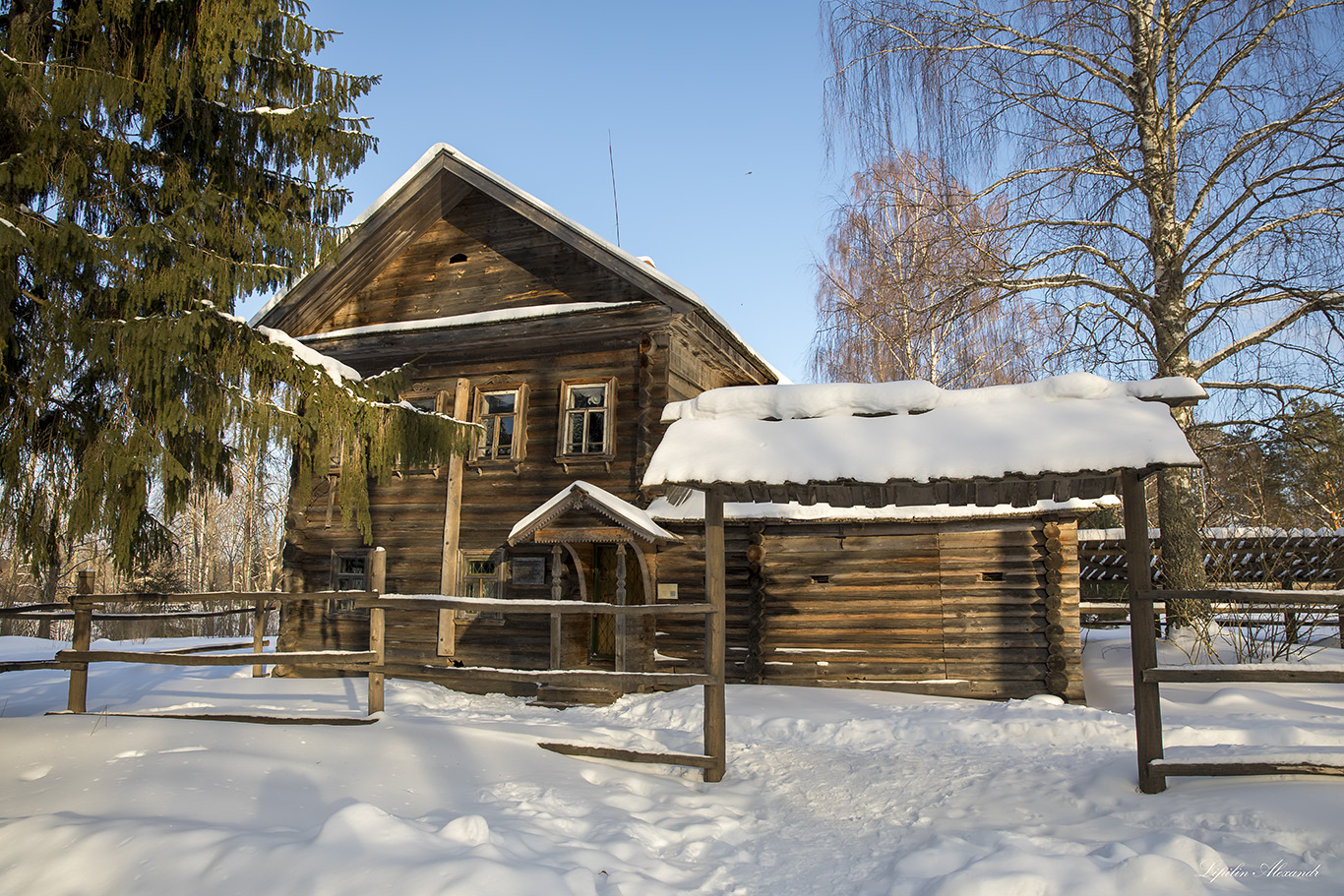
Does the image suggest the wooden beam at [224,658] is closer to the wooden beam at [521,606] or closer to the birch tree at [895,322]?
the wooden beam at [521,606]

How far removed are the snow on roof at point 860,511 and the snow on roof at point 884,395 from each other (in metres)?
4.49

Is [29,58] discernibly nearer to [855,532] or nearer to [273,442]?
[273,442]

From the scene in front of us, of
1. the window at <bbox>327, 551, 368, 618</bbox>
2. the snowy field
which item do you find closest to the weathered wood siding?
the snowy field

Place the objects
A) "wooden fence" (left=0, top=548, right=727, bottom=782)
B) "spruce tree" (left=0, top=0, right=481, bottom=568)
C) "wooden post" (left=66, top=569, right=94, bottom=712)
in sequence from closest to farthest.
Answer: "wooden fence" (left=0, top=548, right=727, bottom=782)
"spruce tree" (left=0, top=0, right=481, bottom=568)
"wooden post" (left=66, top=569, right=94, bottom=712)

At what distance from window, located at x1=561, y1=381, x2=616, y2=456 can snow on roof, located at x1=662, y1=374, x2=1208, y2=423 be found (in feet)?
21.4

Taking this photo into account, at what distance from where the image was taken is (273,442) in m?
8.40

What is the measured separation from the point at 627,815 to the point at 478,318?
10.5 metres

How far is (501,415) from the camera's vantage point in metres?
14.5

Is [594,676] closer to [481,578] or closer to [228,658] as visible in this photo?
[228,658]

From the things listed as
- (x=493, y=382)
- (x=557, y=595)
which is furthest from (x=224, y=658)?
(x=493, y=382)

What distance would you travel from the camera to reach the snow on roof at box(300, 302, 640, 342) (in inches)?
545

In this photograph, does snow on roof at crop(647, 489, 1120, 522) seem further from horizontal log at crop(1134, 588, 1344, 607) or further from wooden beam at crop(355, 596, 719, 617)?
horizontal log at crop(1134, 588, 1344, 607)

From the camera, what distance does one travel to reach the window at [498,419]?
567 inches

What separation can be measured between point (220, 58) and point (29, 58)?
1.52 meters
